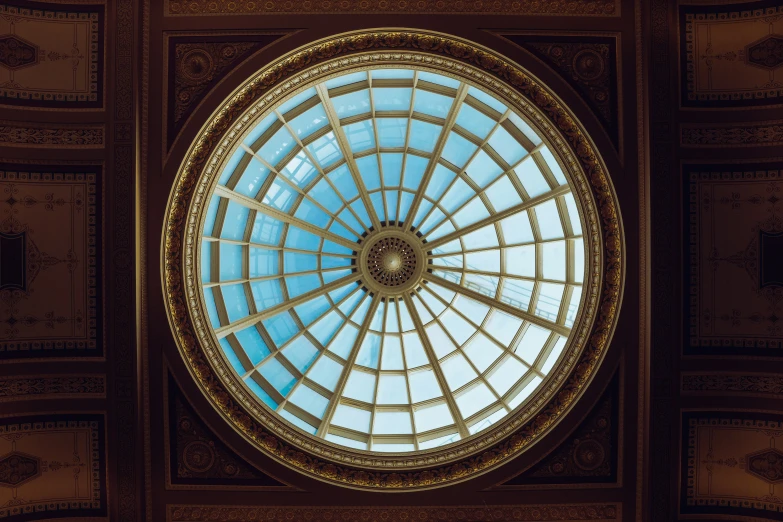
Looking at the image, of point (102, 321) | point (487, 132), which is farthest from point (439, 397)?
point (102, 321)

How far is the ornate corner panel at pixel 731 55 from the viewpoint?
14.1 metres

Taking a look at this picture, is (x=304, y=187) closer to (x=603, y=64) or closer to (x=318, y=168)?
(x=318, y=168)

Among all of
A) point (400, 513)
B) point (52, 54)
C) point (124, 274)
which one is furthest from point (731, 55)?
point (52, 54)

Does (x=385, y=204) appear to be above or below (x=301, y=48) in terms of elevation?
below

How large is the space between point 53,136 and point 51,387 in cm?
436

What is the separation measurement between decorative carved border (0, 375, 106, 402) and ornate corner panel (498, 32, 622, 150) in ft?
30.4

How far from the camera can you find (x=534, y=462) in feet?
49.9

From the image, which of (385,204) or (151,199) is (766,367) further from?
(151,199)

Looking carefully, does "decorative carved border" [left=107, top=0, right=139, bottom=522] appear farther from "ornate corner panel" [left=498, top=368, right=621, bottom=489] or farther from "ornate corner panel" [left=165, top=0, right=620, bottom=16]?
"ornate corner panel" [left=498, top=368, right=621, bottom=489]

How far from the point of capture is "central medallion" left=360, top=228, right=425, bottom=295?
16.8m

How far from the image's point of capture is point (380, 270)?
16.9 m

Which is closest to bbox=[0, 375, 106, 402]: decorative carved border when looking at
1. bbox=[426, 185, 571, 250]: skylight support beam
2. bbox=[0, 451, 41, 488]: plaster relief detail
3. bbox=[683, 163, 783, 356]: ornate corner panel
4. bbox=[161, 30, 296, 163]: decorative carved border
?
bbox=[0, 451, 41, 488]: plaster relief detail

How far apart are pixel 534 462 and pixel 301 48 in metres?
8.22

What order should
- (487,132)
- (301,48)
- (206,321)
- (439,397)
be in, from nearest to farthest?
(301,48)
(206,321)
(487,132)
(439,397)
